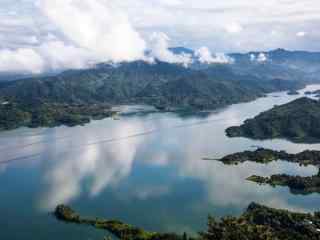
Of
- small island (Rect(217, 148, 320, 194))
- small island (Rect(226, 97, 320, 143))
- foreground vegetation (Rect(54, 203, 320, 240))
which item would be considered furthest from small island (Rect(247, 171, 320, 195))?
small island (Rect(226, 97, 320, 143))

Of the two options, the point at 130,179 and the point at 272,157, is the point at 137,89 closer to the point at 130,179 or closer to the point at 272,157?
the point at 272,157

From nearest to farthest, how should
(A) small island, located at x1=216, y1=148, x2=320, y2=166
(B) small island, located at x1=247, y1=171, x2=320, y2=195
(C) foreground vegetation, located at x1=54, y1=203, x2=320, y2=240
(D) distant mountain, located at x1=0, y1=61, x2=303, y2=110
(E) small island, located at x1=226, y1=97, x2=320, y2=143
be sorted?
(C) foreground vegetation, located at x1=54, y1=203, x2=320, y2=240 → (B) small island, located at x1=247, y1=171, x2=320, y2=195 → (A) small island, located at x1=216, y1=148, x2=320, y2=166 → (E) small island, located at x1=226, y1=97, x2=320, y2=143 → (D) distant mountain, located at x1=0, y1=61, x2=303, y2=110

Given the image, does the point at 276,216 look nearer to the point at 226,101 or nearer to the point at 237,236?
the point at 237,236

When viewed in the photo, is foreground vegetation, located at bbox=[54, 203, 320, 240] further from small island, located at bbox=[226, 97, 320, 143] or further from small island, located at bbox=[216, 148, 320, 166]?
small island, located at bbox=[226, 97, 320, 143]

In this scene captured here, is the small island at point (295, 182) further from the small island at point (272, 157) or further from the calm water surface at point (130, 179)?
the small island at point (272, 157)

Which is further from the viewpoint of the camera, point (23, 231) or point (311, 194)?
point (311, 194)

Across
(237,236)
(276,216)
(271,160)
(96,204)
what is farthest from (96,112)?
(237,236)

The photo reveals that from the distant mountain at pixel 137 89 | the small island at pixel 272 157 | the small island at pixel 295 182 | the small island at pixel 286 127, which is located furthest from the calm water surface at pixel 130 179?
the distant mountain at pixel 137 89

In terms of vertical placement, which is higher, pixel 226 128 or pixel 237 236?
pixel 237 236
